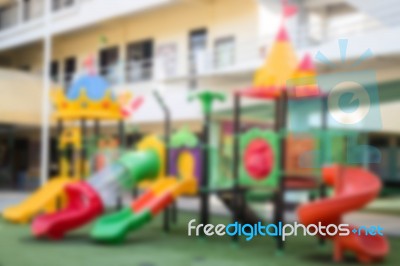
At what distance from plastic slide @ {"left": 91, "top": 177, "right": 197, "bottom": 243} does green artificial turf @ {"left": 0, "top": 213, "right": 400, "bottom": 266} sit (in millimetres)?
149

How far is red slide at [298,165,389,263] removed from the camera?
475 cm

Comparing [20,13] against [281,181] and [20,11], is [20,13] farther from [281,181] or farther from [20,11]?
[281,181]

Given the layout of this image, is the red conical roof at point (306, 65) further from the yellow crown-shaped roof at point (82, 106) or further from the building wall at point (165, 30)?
the building wall at point (165, 30)

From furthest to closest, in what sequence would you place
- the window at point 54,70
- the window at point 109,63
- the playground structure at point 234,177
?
the window at point 54,70 → the window at point 109,63 → the playground structure at point 234,177

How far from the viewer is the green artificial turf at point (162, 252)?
5051 millimetres

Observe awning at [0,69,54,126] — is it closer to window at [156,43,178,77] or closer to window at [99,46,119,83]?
window at [99,46,119,83]

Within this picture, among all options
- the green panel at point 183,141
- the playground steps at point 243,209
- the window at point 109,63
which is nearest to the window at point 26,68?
the window at point 109,63

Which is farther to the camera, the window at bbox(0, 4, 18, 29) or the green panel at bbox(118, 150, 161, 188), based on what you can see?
the window at bbox(0, 4, 18, 29)

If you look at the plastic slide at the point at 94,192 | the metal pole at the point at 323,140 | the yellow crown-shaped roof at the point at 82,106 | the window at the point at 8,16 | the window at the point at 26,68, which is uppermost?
the window at the point at 8,16

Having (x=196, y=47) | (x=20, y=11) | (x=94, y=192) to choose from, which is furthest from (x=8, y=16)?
(x=94, y=192)

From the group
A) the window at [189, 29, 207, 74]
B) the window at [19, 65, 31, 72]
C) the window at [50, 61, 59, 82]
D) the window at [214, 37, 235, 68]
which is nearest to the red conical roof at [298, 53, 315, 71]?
the window at [214, 37, 235, 68]

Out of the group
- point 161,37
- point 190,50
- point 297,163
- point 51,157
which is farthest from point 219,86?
point 51,157

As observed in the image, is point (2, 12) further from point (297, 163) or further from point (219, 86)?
point (297, 163)

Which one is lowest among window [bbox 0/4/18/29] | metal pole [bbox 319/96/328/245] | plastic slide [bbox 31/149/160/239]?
plastic slide [bbox 31/149/160/239]
